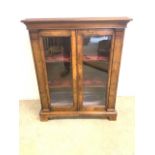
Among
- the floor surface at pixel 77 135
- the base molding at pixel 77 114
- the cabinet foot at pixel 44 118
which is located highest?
the base molding at pixel 77 114

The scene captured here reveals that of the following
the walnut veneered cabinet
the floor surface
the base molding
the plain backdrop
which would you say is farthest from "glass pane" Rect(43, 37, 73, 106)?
the plain backdrop

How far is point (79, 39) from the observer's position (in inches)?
73.4

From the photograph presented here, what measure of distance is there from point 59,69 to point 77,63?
24cm

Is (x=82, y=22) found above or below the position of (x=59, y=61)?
above

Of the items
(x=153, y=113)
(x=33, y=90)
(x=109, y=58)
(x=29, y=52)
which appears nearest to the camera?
(x=153, y=113)

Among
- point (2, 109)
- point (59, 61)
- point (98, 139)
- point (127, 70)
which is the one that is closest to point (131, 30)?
point (127, 70)

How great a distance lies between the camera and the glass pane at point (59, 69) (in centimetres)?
195

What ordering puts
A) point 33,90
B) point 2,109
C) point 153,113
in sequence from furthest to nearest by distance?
point 33,90
point 153,113
point 2,109

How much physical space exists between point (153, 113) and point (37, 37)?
1222 mm

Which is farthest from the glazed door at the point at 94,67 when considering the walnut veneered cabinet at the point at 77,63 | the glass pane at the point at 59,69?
the glass pane at the point at 59,69

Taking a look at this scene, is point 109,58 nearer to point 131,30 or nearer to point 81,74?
point 81,74

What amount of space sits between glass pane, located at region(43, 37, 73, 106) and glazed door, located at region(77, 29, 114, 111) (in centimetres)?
13

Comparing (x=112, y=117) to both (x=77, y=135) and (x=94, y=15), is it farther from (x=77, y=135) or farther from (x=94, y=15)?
(x=94, y=15)

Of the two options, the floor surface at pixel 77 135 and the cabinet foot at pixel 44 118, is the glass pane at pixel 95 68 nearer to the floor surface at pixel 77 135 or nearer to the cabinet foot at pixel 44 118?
the floor surface at pixel 77 135
